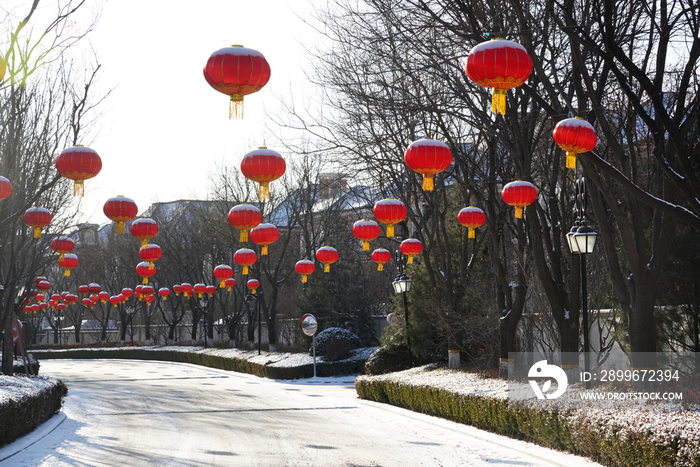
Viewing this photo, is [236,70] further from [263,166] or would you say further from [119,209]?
[119,209]

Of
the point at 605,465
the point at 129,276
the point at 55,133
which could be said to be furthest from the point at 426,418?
the point at 129,276

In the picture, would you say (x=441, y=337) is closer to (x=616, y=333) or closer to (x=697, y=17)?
(x=616, y=333)

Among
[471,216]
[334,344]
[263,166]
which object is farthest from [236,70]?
[334,344]

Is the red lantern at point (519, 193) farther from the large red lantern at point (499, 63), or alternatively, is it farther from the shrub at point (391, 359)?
the shrub at point (391, 359)

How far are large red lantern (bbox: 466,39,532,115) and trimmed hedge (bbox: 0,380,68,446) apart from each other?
989 cm

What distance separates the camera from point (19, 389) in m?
14.0

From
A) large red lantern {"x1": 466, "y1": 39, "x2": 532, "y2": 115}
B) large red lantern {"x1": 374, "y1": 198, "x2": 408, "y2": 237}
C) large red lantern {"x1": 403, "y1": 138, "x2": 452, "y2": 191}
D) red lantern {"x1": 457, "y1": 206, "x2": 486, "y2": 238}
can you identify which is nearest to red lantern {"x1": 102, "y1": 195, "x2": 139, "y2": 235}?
large red lantern {"x1": 374, "y1": 198, "x2": 408, "y2": 237}

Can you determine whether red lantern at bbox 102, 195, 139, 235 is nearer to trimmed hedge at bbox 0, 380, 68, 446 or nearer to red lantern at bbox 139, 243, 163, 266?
trimmed hedge at bbox 0, 380, 68, 446

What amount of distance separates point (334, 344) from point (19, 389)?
18301mm

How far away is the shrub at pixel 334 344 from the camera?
102 feet

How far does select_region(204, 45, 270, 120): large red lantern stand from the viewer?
8578 mm

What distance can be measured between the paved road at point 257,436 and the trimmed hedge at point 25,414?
1.31 ft

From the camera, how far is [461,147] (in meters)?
19.0

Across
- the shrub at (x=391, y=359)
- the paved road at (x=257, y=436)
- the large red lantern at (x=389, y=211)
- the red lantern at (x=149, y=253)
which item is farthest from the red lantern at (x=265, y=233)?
the shrub at (x=391, y=359)
